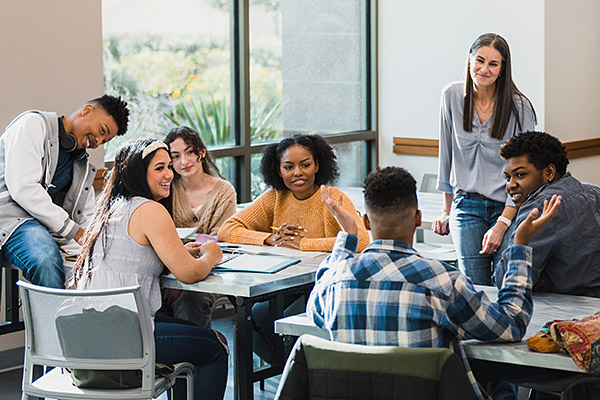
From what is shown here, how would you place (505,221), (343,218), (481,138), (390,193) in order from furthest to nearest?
(481,138)
(505,221)
(343,218)
(390,193)

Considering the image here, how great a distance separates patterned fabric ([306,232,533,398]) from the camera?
6.56 feet

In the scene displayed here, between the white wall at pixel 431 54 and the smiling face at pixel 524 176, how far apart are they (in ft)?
10.6

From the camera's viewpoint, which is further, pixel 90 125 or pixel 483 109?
pixel 90 125

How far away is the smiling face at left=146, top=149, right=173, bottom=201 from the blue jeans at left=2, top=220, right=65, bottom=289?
0.61 metres

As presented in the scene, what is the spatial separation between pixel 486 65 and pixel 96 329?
1.83 meters

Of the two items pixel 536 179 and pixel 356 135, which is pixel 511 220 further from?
pixel 356 135

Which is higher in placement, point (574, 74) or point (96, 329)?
point (574, 74)

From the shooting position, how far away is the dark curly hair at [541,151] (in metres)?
2.66

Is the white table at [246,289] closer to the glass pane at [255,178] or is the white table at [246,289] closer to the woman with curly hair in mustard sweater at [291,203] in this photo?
the woman with curly hair in mustard sweater at [291,203]

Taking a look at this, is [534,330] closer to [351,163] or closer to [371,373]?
[371,373]

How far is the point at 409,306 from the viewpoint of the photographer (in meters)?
2.00

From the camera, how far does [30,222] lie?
11.6ft

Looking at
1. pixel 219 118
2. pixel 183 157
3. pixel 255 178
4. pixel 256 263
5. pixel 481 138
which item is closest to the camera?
pixel 256 263

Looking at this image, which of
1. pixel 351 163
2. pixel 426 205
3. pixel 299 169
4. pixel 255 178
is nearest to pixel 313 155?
pixel 299 169
